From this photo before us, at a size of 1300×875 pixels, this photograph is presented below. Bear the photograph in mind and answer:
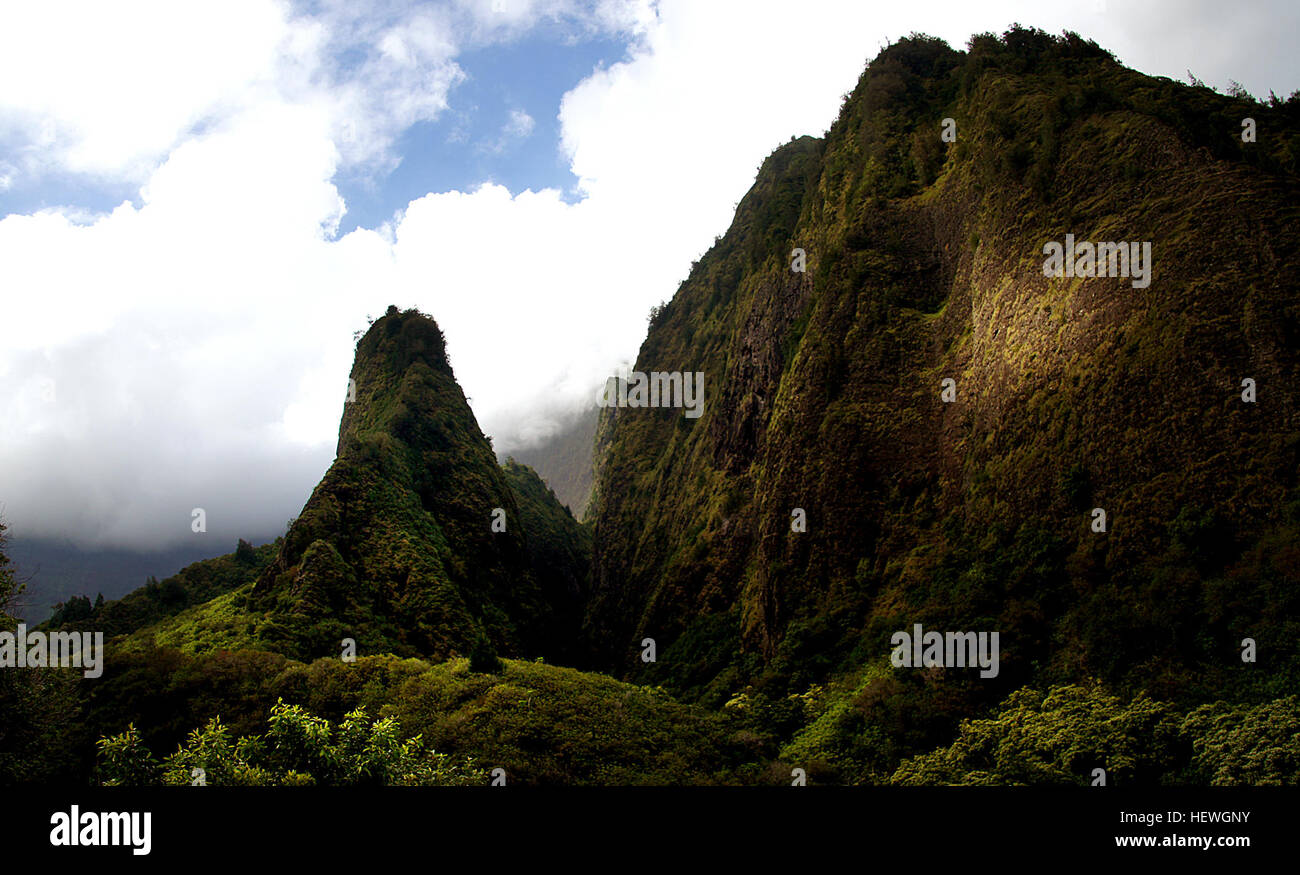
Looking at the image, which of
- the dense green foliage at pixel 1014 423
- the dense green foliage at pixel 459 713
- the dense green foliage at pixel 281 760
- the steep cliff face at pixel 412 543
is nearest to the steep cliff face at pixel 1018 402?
the dense green foliage at pixel 1014 423

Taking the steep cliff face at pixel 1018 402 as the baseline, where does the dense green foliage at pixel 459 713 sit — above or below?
below

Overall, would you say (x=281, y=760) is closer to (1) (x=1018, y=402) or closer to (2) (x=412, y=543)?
(1) (x=1018, y=402)

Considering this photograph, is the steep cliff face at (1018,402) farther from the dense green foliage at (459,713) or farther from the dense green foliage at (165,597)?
the dense green foliage at (165,597)

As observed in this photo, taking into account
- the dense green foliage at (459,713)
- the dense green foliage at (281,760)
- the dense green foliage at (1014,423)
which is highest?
the dense green foliage at (1014,423)

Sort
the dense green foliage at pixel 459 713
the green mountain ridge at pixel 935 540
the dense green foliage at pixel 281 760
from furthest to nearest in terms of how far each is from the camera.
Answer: the dense green foliage at pixel 459 713 → the green mountain ridge at pixel 935 540 → the dense green foliage at pixel 281 760

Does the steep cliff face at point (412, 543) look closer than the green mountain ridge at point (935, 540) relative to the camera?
No
